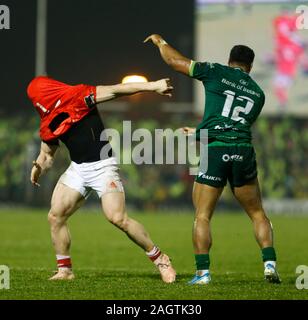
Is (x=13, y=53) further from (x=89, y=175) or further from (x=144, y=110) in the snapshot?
(x=89, y=175)

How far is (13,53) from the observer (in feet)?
137

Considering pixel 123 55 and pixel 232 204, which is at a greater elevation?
pixel 123 55

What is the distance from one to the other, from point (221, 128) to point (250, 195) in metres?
0.90

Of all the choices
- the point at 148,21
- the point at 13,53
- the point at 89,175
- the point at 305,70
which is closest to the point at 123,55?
the point at 148,21

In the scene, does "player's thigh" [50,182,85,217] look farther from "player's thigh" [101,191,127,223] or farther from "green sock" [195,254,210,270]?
"green sock" [195,254,210,270]

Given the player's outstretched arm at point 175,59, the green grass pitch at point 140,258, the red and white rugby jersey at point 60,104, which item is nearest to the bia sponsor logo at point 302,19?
the green grass pitch at point 140,258

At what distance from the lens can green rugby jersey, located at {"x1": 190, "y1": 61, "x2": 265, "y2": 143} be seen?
37.8 feet

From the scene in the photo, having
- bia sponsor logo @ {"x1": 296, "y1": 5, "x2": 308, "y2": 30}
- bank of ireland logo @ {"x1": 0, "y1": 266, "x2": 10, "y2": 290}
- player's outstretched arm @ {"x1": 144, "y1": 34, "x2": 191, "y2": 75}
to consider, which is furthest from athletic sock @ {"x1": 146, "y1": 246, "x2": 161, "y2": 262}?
bia sponsor logo @ {"x1": 296, "y1": 5, "x2": 308, "y2": 30}

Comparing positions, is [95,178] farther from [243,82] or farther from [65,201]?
[243,82]

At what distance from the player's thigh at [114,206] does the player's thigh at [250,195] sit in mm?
1360

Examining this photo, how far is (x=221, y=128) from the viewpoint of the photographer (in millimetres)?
11586

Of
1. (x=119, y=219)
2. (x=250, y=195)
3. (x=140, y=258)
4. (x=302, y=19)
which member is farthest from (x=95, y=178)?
(x=302, y=19)

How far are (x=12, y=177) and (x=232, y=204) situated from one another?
7.79 m
